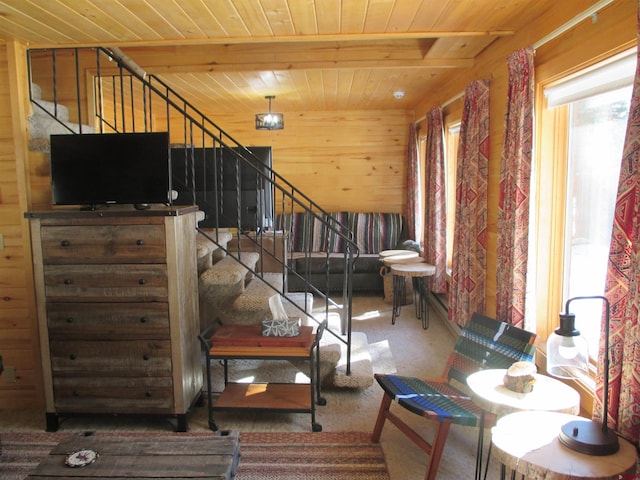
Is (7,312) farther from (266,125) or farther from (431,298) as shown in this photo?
(431,298)

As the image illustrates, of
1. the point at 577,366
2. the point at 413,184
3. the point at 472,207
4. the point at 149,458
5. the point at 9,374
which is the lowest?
the point at 9,374

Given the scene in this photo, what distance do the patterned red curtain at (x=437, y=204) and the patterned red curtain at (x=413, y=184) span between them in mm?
988

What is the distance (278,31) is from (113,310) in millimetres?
1864

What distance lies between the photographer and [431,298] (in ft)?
17.7

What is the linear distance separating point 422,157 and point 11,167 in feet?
15.0

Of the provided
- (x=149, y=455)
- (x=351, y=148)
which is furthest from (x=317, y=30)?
(x=351, y=148)

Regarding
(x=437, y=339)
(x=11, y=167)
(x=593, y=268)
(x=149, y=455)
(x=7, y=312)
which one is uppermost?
(x=11, y=167)

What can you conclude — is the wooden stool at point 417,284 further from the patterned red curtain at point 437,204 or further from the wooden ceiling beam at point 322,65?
the wooden ceiling beam at point 322,65

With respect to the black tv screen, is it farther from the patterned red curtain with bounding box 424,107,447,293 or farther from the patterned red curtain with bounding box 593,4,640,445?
the patterned red curtain with bounding box 424,107,447,293

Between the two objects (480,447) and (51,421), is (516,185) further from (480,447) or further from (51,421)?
(51,421)

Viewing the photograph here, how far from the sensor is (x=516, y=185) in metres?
2.70

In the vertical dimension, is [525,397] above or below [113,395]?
above

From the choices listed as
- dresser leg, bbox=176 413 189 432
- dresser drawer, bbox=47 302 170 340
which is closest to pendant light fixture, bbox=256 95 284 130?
dresser drawer, bbox=47 302 170 340

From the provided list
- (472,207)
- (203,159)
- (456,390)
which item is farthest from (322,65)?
(456,390)
